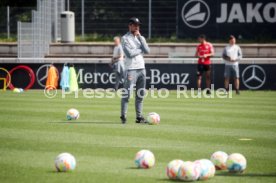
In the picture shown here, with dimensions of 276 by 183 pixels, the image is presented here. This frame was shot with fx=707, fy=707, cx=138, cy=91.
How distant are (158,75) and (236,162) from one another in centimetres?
1985

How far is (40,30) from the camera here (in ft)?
108

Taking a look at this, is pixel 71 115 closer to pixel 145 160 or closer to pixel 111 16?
pixel 145 160

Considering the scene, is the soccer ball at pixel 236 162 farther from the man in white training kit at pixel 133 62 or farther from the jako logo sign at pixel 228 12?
the jako logo sign at pixel 228 12

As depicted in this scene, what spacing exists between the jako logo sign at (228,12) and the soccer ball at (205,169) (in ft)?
84.7

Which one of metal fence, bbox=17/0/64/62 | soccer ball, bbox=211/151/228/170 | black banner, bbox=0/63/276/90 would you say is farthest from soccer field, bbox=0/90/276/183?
metal fence, bbox=17/0/64/62

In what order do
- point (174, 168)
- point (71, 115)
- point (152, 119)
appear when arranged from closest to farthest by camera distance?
1. point (174, 168)
2. point (152, 119)
3. point (71, 115)

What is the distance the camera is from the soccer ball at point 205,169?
8992 mm

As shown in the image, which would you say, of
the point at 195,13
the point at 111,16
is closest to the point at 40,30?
the point at 111,16

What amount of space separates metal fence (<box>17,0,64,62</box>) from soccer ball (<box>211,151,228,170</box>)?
2120 centimetres

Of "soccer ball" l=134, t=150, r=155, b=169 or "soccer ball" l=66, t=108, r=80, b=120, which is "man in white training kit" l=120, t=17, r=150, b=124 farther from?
"soccer ball" l=134, t=150, r=155, b=169

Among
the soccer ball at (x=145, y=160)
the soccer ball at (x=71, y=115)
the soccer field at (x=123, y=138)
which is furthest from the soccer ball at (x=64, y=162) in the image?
the soccer ball at (x=71, y=115)

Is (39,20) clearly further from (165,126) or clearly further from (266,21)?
(165,126)

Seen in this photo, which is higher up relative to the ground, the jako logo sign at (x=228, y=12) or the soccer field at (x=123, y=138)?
the jako logo sign at (x=228, y=12)

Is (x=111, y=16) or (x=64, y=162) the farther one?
(x=111, y=16)
